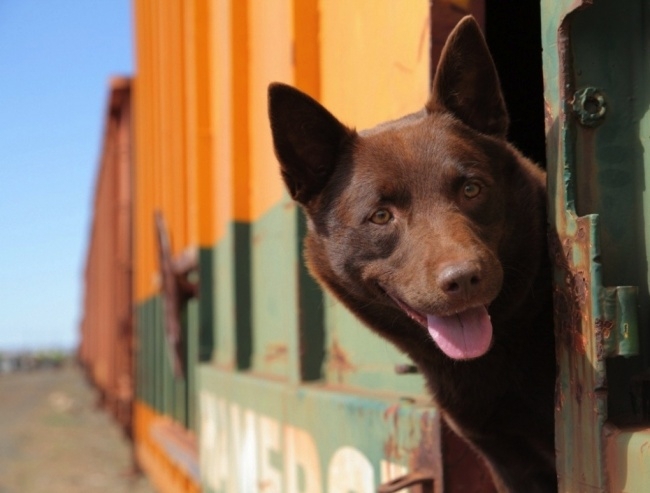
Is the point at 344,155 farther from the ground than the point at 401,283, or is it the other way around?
the point at 344,155

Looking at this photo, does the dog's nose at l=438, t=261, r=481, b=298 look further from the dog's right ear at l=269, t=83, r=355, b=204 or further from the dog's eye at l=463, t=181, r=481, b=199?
the dog's right ear at l=269, t=83, r=355, b=204

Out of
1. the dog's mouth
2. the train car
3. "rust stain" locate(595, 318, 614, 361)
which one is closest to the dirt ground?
the train car

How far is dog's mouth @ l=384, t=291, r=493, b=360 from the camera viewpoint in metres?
Answer: 1.74

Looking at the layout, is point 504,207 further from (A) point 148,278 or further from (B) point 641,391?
(A) point 148,278

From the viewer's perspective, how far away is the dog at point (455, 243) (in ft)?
5.85

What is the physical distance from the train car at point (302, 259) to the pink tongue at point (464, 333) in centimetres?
18

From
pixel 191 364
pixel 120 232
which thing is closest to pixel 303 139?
pixel 191 364

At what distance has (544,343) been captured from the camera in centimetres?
183

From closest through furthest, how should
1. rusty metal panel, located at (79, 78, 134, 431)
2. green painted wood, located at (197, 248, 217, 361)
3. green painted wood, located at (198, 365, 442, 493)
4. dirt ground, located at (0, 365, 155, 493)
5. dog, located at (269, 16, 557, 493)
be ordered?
dog, located at (269, 16, 557, 493) < green painted wood, located at (198, 365, 442, 493) < green painted wood, located at (197, 248, 217, 361) < dirt ground, located at (0, 365, 155, 493) < rusty metal panel, located at (79, 78, 134, 431)

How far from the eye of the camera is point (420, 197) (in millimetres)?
1925

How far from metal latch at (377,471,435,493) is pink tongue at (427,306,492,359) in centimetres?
49

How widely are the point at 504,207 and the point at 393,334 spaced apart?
45 cm

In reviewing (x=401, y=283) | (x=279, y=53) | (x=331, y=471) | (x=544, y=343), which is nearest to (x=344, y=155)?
(x=401, y=283)

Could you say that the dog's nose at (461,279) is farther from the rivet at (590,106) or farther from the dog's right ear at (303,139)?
the dog's right ear at (303,139)
